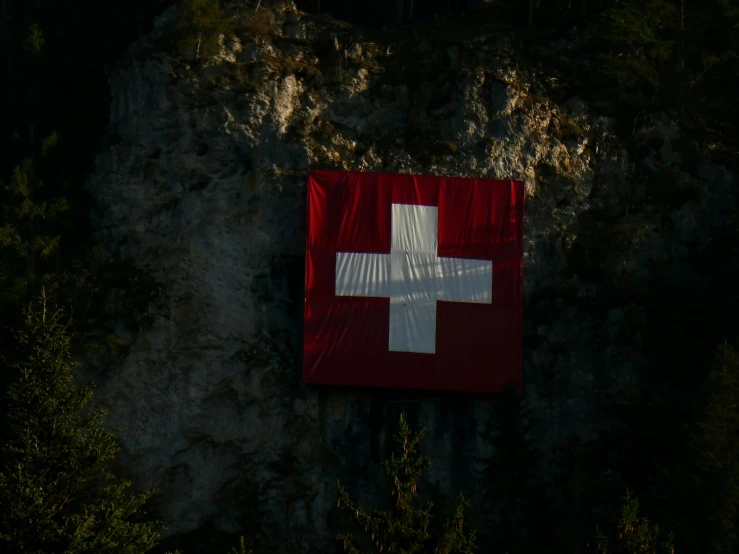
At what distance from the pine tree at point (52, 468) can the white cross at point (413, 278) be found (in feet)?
28.3

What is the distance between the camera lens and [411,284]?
33250 mm

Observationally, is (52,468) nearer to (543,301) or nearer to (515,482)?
(515,482)

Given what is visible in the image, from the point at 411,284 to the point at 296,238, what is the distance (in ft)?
8.56

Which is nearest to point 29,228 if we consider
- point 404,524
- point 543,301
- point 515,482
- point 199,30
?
point 199,30

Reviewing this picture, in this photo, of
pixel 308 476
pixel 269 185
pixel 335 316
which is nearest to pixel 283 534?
pixel 308 476

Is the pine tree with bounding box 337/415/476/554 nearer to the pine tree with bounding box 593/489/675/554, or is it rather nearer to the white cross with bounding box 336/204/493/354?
the pine tree with bounding box 593/489/675/554

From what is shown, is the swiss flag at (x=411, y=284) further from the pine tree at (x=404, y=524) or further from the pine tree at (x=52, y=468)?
the pine tree at (x=52, y=468)

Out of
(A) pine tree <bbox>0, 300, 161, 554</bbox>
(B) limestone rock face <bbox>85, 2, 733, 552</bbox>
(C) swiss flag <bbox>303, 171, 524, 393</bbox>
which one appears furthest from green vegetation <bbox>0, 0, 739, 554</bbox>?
(C) swiss flag <bbox>303, 171, 524, 393</bbox>

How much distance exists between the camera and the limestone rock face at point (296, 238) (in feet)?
107

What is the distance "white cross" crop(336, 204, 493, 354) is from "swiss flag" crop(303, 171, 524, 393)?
2cm

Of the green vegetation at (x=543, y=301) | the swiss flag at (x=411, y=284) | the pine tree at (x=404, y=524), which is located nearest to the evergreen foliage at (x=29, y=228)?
the green vegetation at (x=543, y=301)

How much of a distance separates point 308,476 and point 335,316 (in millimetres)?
3233

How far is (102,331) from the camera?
1298 inches

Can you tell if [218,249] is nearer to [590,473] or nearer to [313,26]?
[313,26]
